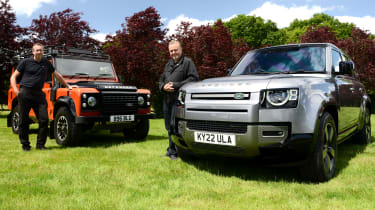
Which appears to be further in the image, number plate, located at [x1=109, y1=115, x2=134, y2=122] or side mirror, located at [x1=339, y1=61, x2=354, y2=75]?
number plate, located at [x1=109, y1=115, x2=134, y2=122]

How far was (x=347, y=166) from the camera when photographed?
428 centimetres

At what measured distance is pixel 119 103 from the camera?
251 inches

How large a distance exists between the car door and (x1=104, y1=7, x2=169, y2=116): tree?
10.3 meters

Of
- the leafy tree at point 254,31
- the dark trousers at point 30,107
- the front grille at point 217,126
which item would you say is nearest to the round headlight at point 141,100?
the dark trousers at point 30,107

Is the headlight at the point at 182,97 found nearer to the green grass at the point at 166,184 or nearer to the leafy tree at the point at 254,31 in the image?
the green grass at the point at 166,184

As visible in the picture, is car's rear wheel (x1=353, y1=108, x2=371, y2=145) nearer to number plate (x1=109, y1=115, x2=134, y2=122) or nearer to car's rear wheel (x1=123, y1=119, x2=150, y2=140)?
car's rear wheel (x1=123, y1=119, x2=150, y2=140)

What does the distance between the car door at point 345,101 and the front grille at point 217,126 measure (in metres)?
1.55

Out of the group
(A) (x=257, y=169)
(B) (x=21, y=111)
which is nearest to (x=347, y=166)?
(A) (x=257, y=169)

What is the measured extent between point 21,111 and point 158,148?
254cm

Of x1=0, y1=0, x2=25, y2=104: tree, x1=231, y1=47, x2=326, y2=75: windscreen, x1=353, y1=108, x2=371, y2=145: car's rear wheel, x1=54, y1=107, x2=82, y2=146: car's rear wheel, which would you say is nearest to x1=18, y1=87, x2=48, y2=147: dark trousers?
x1=54, y1=107, x2=82, y2=146: car's rear wheel

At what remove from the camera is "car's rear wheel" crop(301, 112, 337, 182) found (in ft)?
10.8

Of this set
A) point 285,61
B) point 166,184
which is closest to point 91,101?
point 166,184

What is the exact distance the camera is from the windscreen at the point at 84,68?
276 inches

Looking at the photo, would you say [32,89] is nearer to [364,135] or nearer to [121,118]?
[121,118]
